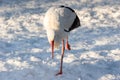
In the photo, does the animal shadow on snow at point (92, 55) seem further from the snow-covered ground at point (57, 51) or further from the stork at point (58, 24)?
the stork at point (58, 24)

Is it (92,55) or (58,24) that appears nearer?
(58,24)

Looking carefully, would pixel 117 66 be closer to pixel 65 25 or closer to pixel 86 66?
pixel 86 66

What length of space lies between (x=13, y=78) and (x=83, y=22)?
2694 mm

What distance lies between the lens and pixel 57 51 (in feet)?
21.4

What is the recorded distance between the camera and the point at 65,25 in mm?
5801

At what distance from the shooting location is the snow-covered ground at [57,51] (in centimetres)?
577

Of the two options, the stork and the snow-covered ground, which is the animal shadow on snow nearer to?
the snow-covered ground

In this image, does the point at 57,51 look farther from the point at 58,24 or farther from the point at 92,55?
the point at 58,24

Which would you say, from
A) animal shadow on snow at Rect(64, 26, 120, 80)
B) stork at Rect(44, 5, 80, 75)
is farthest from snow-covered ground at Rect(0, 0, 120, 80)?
stork at Rect(44, 5, 80, 75)

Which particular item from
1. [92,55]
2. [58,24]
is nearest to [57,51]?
[92,55]

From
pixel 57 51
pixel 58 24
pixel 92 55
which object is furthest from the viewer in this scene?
pixel 57 51

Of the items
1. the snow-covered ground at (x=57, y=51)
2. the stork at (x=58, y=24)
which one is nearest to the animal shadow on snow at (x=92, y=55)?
the snow-covered ground at (x=57, y=51)

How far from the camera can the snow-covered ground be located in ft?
18.9

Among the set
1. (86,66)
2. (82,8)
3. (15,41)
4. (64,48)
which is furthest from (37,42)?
(82,8)
